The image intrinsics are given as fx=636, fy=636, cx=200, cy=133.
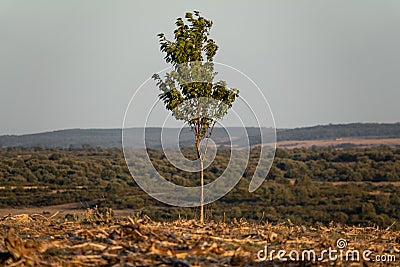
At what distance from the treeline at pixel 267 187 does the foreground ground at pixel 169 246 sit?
20939mm

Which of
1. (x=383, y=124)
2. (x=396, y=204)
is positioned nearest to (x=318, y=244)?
(x=396, y=204)

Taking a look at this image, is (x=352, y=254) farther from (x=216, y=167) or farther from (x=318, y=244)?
(x=216, y=167)

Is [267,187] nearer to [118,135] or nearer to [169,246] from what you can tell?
[169,246]

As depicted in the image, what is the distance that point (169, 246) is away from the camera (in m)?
8.02

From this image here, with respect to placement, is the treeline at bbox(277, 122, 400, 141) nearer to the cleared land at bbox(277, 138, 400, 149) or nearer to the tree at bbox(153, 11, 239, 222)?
the cleared land at bbox(277, 138, 400, 149)

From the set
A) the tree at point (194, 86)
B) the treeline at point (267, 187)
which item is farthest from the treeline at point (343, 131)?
the tree at point (194, 86)

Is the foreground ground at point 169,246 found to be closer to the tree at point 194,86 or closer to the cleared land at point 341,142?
the tree at point 194,86

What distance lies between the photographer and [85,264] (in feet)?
24.3

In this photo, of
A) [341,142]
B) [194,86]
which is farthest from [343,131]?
[194,86]

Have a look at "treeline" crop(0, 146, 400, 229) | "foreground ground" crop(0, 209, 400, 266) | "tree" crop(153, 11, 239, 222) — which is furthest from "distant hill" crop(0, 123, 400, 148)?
"foreground ground" crop(0, 209, 400, 266)

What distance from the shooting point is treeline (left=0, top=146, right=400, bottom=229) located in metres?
42.6

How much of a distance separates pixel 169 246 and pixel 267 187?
148 feet

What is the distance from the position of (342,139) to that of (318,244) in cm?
11509

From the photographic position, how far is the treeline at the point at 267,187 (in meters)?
42.6
